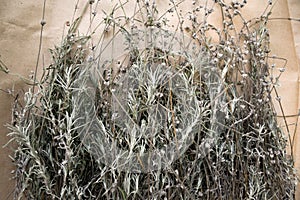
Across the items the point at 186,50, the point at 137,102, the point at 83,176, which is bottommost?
the point at 83,176

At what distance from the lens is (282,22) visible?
1274 mm

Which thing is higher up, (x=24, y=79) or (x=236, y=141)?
(x=24, y=79)

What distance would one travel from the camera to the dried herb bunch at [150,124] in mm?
955

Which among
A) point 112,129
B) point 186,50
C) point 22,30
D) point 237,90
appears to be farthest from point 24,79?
point 237,90

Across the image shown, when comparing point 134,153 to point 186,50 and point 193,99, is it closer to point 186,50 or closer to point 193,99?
point 193,99

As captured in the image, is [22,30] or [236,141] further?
[22,30]

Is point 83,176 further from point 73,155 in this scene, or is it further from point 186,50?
point 186,50

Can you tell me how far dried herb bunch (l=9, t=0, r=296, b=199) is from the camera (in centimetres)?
96

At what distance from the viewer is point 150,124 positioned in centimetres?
97

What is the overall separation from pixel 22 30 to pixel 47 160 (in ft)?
1.10

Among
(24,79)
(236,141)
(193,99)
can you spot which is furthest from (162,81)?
(24,79)

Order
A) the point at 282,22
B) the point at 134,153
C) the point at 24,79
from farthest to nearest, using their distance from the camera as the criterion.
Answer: the point at 282,22 < the point at 24,79 < the point at 134,153

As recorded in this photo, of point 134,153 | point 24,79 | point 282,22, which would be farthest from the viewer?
point 282,22

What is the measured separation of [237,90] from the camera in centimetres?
114
